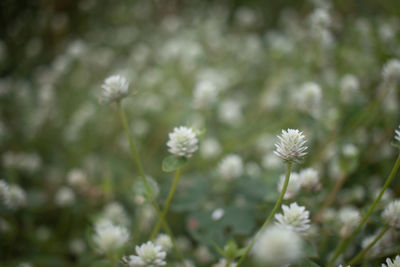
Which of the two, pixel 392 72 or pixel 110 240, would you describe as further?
pixel 392 72

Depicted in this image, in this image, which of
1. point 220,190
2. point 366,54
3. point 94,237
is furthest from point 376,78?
point 94,237

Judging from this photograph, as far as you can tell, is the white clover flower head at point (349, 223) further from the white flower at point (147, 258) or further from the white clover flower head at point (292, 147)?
the white flower at point (147, 258)

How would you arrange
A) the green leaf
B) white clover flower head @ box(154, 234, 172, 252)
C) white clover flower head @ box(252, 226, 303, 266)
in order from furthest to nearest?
1. white clover flower head @ box(154, 234, 172, 252)
2. the green leaf
3. white clover flower head @ box(252, 226, 303, 266)

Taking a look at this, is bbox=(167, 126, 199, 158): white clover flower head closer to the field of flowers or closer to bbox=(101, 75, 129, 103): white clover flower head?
the field of flowers

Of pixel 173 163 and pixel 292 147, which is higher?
pixel 173 163

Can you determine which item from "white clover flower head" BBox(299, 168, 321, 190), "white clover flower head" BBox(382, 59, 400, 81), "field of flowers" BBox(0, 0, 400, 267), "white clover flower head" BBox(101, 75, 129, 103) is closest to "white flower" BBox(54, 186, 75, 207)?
"field of flowers" BBox(0, 0, 400, 267)

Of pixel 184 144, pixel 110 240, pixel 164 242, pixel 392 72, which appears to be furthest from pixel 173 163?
Answer: pixel 392 72

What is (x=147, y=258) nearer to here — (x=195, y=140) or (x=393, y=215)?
(x=195, y=140)
